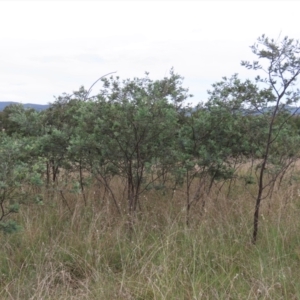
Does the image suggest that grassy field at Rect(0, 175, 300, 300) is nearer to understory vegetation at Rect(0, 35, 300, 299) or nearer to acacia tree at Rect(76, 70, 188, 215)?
understory vegetation at Rect(0, 35, 300, 299)

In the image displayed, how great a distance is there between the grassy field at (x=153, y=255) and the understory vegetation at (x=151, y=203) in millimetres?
14

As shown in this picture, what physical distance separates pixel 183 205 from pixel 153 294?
80.8 inches

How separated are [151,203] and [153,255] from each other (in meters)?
1.76

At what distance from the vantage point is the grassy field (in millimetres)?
3027

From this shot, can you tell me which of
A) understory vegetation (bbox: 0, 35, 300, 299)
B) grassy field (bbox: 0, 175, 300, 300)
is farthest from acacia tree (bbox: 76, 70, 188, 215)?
grassy field (bbox: 0, 175, 300, 300)

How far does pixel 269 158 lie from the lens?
527 cm

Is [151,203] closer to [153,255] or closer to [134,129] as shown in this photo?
[134,129]

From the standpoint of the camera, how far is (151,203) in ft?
17.1

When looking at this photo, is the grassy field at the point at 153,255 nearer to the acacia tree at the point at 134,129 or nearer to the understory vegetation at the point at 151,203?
the understory vegetation at the point at 151,203

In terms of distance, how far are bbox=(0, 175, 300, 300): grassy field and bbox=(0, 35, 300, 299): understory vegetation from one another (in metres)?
0.01

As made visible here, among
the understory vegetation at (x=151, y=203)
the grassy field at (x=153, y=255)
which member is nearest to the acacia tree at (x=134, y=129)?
the understory vegetation at (x=151, y=203)

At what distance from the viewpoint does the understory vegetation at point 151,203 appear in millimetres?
3166

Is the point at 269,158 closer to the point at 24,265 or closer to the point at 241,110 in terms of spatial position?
the point at 241,110

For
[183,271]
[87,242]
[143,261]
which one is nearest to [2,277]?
[87,242]
